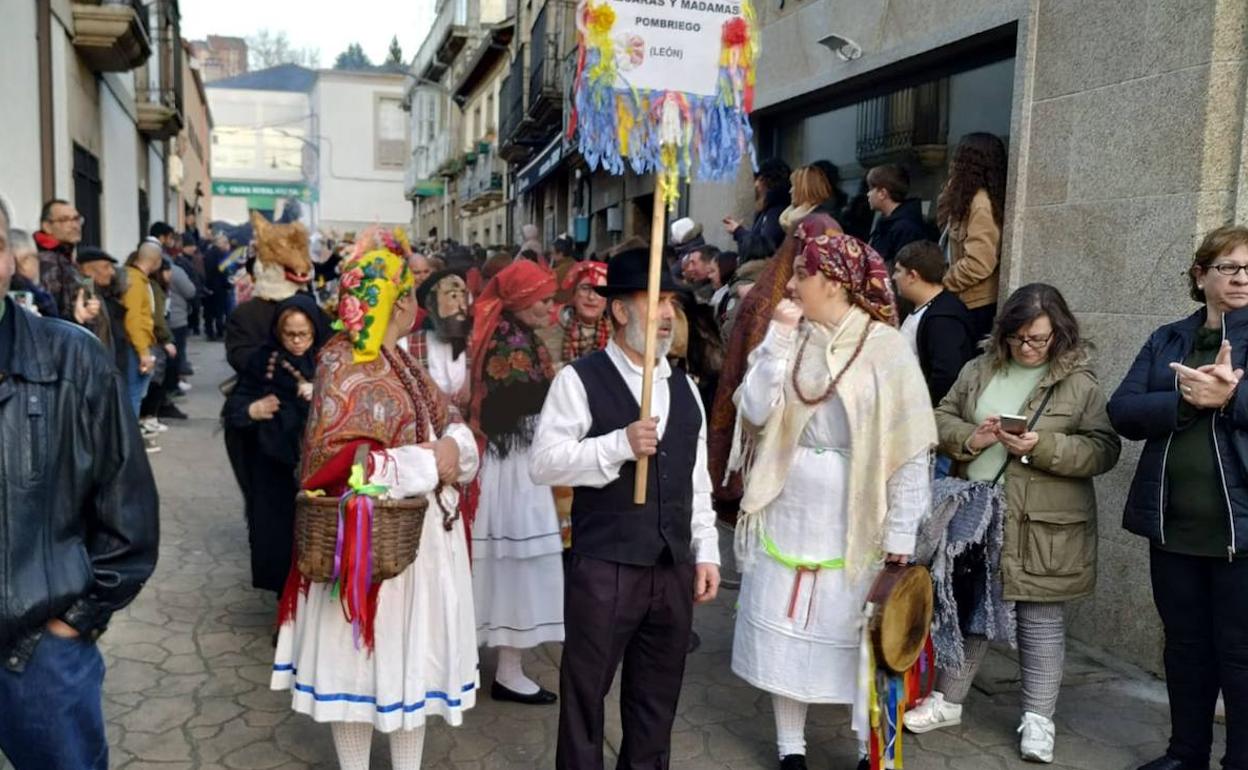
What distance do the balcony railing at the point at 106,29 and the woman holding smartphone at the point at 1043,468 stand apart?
10.6 meters

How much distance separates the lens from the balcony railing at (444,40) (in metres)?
34.4

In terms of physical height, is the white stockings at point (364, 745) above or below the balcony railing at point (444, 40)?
below

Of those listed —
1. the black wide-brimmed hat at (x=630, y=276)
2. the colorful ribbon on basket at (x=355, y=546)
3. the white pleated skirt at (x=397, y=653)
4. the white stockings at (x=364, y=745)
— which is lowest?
the white stockings at (x=364, y=745)

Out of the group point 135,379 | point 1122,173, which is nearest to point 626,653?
point 1122,173

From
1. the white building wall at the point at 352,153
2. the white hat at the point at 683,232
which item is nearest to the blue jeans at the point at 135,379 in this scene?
the white hat at the point at 683,232

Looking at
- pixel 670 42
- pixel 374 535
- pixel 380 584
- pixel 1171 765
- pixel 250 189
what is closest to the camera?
pixel 374 535

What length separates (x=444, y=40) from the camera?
3609 cm

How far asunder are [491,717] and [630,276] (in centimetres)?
213

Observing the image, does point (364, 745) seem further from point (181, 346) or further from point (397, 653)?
point (181, 346)

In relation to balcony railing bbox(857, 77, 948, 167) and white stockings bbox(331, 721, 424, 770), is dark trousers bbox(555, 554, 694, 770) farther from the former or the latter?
balcony railing bbox(857, 77, 948, 167)

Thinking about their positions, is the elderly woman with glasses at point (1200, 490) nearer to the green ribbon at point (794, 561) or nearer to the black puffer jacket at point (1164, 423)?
the black puffer jacket at point (1164, 423)

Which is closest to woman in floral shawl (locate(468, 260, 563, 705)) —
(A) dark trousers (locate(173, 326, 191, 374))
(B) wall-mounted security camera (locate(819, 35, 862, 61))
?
(B) wall-mounted security camera (locate(819, 35, 862, 61))

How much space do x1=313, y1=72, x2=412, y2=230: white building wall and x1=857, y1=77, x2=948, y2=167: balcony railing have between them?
1999 inches

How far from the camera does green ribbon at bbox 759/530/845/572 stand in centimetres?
371
